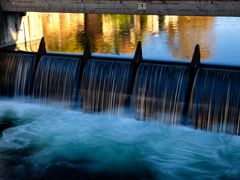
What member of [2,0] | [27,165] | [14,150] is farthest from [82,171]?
[2,0]

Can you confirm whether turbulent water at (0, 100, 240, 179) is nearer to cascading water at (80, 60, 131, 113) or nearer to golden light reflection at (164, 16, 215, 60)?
cascading water at (80, 60, 131, 113)

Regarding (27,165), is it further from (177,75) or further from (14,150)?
(177,75)

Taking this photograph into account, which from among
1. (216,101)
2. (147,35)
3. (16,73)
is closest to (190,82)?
(216,101)

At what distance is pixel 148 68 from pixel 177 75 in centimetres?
196

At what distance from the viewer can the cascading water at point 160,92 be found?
23.2 meters

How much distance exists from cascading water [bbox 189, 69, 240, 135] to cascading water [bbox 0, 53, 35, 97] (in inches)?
472

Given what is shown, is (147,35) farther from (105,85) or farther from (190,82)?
(190,82)

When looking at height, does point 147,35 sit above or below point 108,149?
above

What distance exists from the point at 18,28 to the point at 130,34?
40.2 ft

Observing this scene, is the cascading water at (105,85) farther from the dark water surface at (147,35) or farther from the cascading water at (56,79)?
the dark water surface at (147,35)

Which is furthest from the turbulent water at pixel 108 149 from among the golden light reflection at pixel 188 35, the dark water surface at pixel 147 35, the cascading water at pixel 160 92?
the golden light reflection at pixel 188 35

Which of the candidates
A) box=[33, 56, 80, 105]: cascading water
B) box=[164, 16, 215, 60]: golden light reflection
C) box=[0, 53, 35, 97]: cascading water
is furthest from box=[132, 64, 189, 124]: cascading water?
box=[164, 16, 215, 60]: golden light reflection

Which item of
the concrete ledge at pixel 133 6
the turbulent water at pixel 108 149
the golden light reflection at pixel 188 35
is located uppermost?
the concrete ledge at pixel 133 6

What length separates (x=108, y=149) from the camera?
68.6ft
